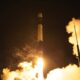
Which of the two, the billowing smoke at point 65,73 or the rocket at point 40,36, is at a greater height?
the rocket at point 40,36

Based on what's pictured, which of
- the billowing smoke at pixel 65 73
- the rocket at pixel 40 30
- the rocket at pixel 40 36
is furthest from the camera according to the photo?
the rocket at pixel 40 30

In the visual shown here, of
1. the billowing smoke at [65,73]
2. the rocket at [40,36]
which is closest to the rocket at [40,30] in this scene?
the rocket at [40,36]

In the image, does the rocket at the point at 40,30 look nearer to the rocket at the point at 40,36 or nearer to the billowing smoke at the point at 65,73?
the rocket at the point at 40,36

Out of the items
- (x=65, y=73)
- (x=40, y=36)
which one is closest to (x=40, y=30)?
(x=40, y=36)

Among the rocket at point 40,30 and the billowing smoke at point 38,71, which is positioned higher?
the rocket at point 40,30

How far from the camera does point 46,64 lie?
28000 millimetres

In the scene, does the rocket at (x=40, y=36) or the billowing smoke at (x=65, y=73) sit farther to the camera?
the rocket at (x=40, y=36)

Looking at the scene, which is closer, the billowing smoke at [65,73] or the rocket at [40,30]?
the billowing smoke at [65,73]

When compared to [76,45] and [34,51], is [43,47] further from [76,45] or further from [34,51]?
[76,45]

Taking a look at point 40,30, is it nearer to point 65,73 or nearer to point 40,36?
point 40,36

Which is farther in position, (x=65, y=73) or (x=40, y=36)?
(x=40, y=36)

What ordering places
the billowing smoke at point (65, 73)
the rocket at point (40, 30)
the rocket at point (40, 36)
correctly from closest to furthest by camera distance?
the billowing smoke at point (65, 73), the rocket at point (40, 36), the rocket at point (40, 30)

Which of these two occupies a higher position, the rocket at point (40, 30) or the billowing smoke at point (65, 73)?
the rocket at point (40, 30)

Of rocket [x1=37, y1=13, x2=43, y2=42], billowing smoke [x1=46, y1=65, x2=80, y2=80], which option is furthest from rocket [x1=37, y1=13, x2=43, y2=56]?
billowing smoke [x1=46, y1=65, x2=80, y2=80]
